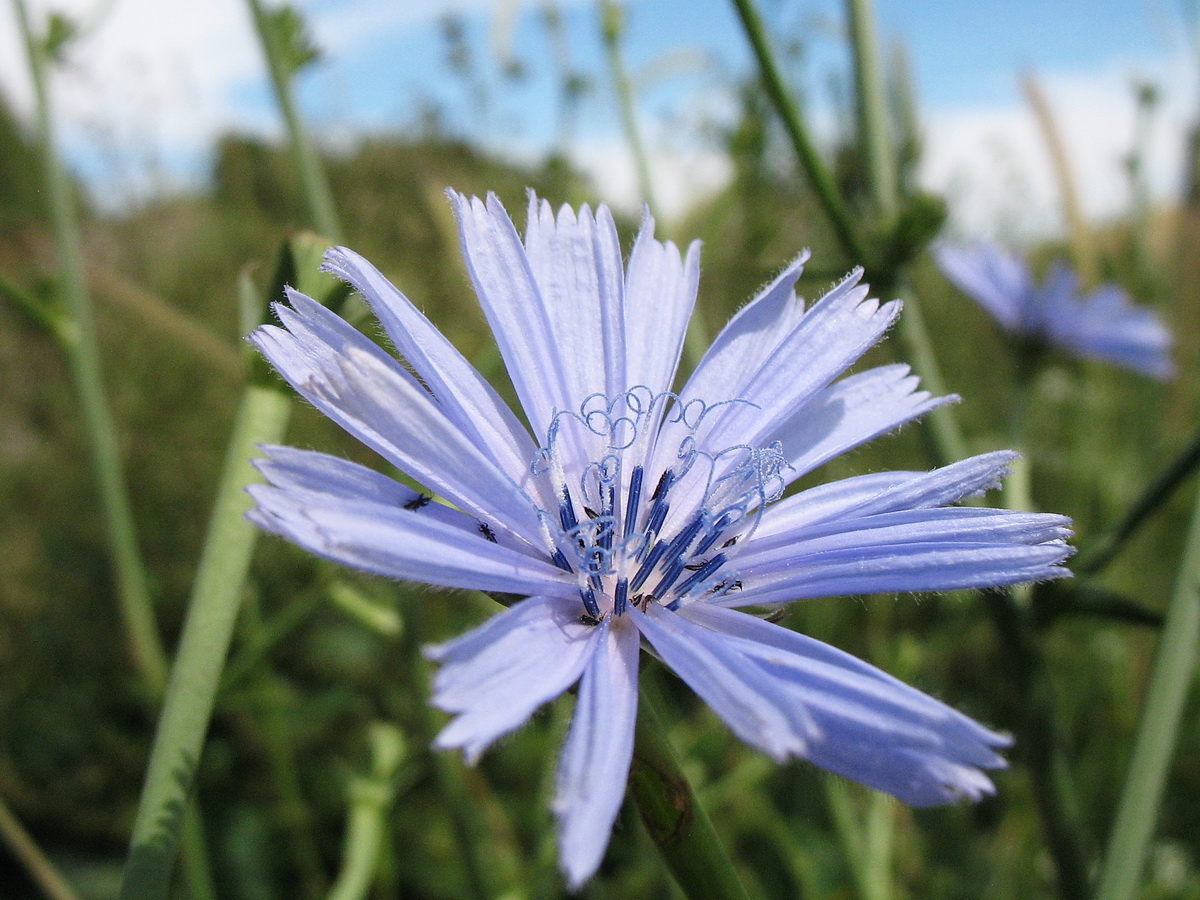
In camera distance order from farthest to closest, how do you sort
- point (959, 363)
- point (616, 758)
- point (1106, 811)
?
point (959, 363) → point (1106, 811) → point (616, 758)

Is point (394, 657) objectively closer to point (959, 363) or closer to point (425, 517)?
point (425, 517)

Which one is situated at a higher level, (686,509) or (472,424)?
(472,424)

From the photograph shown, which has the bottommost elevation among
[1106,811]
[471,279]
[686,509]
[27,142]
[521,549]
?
[1106,811]

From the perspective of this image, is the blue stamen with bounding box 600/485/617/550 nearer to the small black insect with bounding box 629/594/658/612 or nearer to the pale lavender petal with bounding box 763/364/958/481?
the small black insect with bounding box 629/594/658/612

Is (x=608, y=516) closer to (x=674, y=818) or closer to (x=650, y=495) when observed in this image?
(x=650, y=495)

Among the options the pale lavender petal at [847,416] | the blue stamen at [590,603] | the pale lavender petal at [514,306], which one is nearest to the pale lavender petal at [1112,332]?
the pale lavender petal at [847,416]

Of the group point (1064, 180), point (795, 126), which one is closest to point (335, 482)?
point (795, 126)

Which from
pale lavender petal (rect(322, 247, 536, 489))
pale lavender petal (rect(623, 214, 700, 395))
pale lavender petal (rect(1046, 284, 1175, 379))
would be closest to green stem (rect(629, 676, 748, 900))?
pale lavender petal (rect(322, 247, 536, 489))

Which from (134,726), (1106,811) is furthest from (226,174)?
(1106,811)
